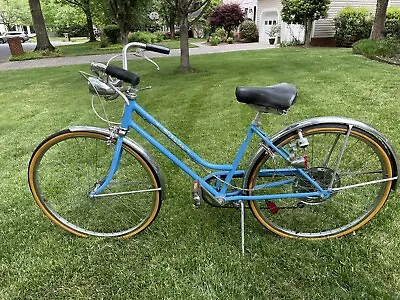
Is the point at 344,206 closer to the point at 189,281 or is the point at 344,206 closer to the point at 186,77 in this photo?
the point at 189,281

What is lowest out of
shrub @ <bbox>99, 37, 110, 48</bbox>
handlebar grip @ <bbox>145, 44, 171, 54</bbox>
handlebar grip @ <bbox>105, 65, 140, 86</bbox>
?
shrub @ <bbox>99, 37, 110, 48</bbox>

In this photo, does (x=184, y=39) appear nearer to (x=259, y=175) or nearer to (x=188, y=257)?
(x=259, y=175)

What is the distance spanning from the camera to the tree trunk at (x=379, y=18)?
1012cm

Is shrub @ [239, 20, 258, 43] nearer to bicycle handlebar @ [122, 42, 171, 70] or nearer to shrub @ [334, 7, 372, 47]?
shrub @ [334, 7, 372, 47]

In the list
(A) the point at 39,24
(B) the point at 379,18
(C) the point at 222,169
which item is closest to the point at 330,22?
(B) the point at 379,18

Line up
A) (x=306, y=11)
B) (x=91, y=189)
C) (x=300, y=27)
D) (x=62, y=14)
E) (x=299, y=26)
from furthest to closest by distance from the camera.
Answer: (x=62, y=14)
(x=299, y=26)
(x=300, y=27)
(x=306, y=11)
(x=91, y=189)

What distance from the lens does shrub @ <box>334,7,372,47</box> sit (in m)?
14.6

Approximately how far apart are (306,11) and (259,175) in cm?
1369

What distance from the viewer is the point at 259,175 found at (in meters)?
2.09

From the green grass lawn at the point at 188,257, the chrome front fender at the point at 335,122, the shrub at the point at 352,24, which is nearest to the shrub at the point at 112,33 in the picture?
the shrub at the point at 352,24

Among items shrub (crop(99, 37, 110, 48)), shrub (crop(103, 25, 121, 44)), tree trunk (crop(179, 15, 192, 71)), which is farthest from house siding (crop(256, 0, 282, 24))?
tree trunk (crop(179, 15, 192, 71))

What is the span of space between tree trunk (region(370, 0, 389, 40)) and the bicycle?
953 cm

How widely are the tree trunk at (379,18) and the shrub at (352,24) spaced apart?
14.5 ft

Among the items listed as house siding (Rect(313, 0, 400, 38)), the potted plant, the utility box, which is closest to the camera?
the utility box
